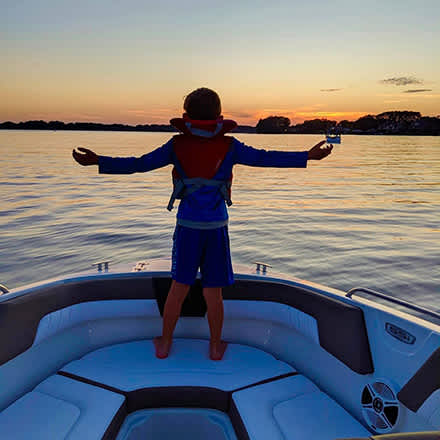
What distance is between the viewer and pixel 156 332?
8.61 feet

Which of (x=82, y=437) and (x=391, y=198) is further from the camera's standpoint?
(x=391, y=198)

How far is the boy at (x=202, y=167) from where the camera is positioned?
2.04 m

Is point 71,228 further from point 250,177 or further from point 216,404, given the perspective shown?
point 250,177


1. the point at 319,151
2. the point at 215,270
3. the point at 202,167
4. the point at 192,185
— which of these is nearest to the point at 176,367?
the point at 215,270

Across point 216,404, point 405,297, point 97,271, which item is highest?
point 97,271

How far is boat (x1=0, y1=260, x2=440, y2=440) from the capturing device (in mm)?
1769

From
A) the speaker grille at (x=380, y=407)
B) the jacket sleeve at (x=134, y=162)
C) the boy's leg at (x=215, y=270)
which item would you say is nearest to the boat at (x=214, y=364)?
the speaker grille at (x=380, y=407)

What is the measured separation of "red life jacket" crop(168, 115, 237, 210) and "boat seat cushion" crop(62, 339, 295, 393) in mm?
1075

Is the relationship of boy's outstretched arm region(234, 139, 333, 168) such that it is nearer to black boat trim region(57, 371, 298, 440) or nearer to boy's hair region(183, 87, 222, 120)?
boy's hair region(183, 87, 222, 120)

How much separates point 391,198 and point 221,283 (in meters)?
14.1

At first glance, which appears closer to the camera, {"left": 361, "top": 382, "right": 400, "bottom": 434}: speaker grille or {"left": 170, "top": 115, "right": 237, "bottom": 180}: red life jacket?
{"left": 361, "top": 382, "right": 400, "bottom": 434}: speaker grille

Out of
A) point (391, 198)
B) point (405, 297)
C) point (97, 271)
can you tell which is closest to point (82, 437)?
point (97, 271)

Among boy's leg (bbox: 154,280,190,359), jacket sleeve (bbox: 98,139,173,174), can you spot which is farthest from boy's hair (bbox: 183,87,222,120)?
boy's leg (bbox: 154,280,190,359)

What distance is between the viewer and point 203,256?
219 cm
